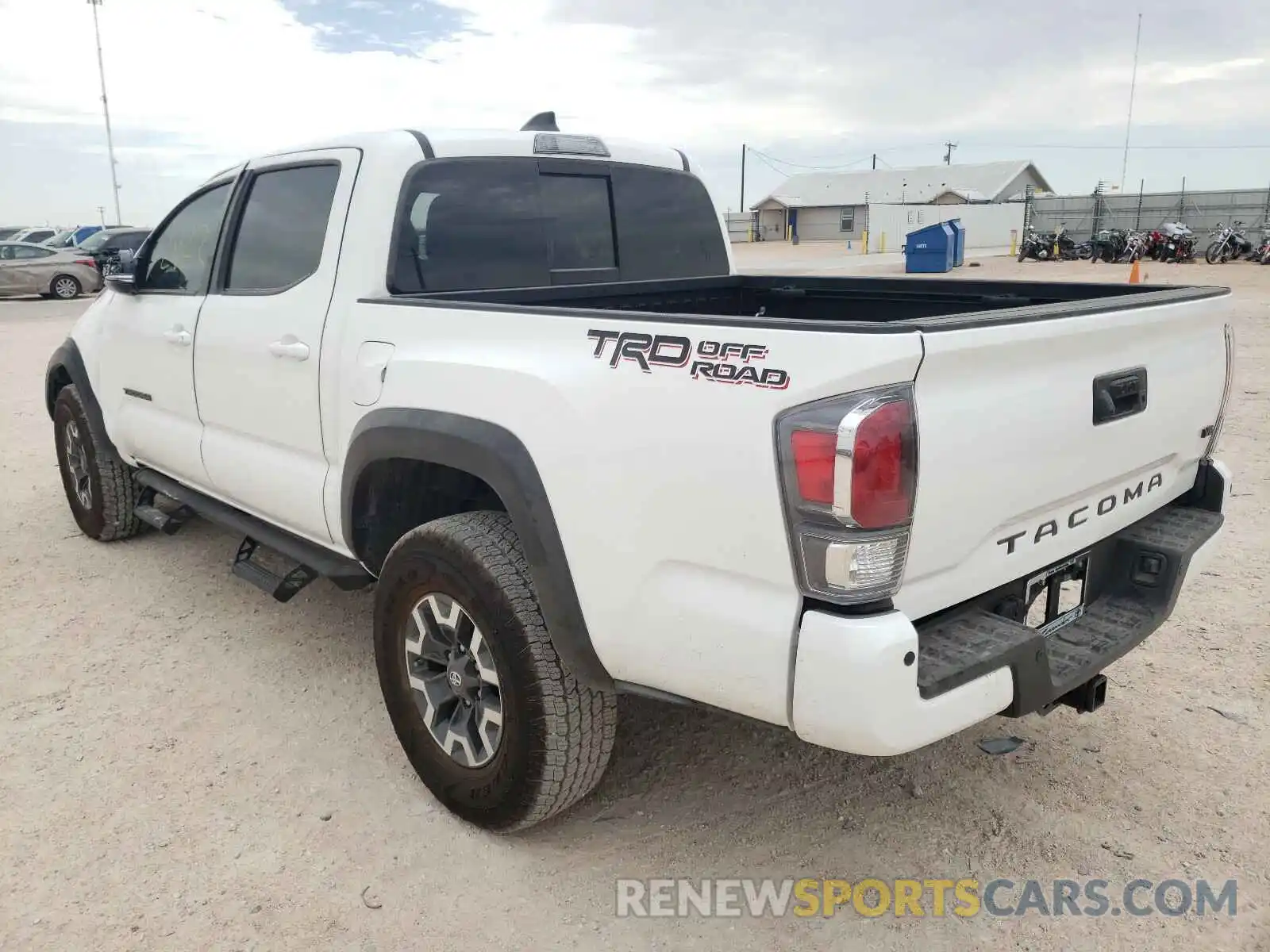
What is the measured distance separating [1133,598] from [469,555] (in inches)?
75.2

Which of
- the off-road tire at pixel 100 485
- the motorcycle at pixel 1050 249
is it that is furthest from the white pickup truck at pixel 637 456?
the motorcycle at pixel 1050 249

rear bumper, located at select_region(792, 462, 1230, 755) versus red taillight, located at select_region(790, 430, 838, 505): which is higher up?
red taillight, located at select_region(790, 430, 838, 505)

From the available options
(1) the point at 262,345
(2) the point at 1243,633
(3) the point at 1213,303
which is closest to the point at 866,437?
(3) the point at 1213,303

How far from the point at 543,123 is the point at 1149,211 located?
35.2 m

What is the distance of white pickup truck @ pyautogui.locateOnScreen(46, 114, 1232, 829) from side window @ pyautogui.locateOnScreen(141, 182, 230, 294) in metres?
0.04

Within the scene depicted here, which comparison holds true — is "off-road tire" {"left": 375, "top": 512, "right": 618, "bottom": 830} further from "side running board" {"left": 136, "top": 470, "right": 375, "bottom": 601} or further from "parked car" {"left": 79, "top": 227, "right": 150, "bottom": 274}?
"parked car" {"left": 79, "top": 227, "right": 150, "bottom": 274}

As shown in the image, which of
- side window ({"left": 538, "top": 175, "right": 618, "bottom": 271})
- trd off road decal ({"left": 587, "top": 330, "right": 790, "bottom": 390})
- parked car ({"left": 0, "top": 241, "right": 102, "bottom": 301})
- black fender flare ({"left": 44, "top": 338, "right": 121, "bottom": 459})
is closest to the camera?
trd off road decal ({"left": 587, "top": 330, "right": 790, "bottom": 390})

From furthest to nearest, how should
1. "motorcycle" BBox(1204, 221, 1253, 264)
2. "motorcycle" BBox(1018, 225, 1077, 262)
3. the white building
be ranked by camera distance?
the white building
"motorcycle" BBox(1018, 225, 1077, 262)
"motorcycle" BBox(1204, 221, 1253, 264)

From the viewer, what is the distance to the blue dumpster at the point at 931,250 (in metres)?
26.6

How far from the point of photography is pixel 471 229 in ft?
11.4

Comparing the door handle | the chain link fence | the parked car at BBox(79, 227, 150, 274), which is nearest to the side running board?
the door handle

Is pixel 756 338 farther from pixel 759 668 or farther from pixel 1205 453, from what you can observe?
pixel 1205 453

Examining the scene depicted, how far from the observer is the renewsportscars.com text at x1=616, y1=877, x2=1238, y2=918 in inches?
101

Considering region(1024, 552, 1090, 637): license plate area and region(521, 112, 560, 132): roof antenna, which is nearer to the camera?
region(1024, 552, 1090, 637): license plate area
